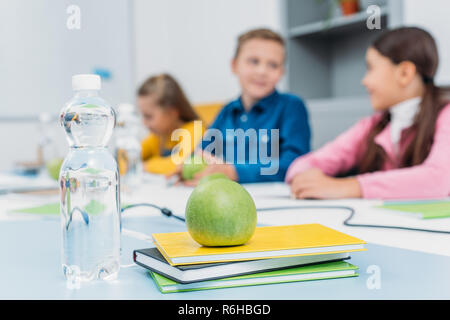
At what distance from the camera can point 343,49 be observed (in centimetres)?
274

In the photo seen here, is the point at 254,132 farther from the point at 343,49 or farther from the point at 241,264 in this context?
the point at 241,264

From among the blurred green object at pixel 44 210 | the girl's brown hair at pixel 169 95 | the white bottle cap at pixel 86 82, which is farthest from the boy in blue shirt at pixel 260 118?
the white bottle cap at pixel 86 82

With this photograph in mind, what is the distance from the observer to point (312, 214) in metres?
0.91

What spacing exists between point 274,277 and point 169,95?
200cm

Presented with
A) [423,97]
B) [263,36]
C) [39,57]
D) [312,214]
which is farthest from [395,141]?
[39,57]

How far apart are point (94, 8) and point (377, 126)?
271 centimetres

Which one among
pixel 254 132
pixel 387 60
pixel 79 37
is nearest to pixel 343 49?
pixel 254 132

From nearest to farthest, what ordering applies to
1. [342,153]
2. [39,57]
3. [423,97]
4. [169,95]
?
[423,97] → [342,153] → [169,95] → [39,57]

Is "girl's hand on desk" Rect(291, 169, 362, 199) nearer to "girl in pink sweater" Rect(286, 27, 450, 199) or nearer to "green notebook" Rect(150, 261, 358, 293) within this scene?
"girl in pink sweater" Rect(286, 27, 450, 199)

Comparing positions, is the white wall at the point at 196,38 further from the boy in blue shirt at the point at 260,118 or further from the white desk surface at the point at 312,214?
the white desk surface at the point at 312,214

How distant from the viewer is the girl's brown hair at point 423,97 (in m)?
1.33

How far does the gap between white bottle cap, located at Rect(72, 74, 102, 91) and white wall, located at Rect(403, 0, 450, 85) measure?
1666mm

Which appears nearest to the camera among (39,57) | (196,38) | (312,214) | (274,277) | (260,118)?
(274,277)

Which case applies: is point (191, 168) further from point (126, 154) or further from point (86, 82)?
point (86, 82)
